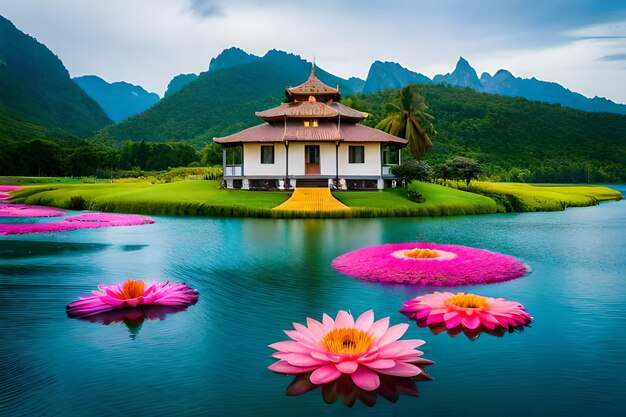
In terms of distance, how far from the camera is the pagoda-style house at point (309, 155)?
34.8 m

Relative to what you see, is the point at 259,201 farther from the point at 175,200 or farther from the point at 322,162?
the point at 322,162

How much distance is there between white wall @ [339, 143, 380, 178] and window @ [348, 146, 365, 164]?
29cm

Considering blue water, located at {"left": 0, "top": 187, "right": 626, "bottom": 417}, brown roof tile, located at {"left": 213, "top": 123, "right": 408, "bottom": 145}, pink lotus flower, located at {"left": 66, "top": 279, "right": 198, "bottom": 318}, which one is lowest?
blue water, located at {"left": 0, "top": 187, "right": 626, "bottom": 417}

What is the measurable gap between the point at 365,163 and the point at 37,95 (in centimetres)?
15417

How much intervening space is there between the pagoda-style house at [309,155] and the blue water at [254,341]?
2048 cm

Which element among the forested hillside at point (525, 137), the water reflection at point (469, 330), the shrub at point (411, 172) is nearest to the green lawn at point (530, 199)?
the shrub at point (411, 172)

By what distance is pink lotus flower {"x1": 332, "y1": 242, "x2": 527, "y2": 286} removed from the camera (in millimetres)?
10164

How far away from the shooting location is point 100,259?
518 inches

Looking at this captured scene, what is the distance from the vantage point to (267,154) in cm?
3619

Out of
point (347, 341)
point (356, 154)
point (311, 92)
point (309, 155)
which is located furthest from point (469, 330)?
point (311, 92)

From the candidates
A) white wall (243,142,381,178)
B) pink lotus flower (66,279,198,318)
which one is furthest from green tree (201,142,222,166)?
pink lotus flower (66,279,198,318)

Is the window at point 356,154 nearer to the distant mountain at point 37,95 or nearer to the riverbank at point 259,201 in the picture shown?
the riverbank at point 259,201

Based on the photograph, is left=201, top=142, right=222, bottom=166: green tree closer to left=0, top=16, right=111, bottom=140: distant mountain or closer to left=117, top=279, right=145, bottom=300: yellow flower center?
left=0, top=16, right=111, bottom=140: distant mountain

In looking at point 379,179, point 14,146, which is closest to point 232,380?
point 379,179
